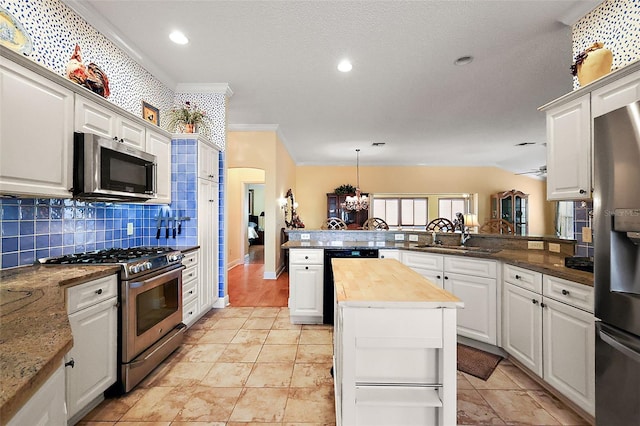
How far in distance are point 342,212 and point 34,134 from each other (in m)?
7.36

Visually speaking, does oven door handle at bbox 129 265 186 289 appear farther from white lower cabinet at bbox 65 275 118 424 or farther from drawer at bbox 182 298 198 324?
drawer at bbox 182 298 198 324

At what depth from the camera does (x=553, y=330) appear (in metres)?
1.86

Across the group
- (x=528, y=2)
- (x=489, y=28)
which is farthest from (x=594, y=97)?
(x=489, y=28)

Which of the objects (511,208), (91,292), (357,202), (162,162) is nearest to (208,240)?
(162,162)

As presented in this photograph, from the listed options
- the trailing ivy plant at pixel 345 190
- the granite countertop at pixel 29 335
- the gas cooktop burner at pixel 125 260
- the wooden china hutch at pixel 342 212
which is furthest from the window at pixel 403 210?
the granite countertop at pixel 29 335

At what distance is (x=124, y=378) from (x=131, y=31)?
285cm

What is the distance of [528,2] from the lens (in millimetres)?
2139

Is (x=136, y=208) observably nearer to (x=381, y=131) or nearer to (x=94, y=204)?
(x=94, y=204)

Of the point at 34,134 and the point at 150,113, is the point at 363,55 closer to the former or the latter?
the point at 150,113

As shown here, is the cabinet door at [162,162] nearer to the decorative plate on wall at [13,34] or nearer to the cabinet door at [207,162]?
the cabinet door at [207,162]

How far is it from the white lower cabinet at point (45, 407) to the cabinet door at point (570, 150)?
106 inches

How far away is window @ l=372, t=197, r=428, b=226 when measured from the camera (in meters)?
8.94

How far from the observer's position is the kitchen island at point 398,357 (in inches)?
48.5

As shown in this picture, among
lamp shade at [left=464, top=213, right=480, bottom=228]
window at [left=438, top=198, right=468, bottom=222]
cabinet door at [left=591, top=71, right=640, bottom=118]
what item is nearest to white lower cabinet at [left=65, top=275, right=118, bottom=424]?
cabinet door at [left=591, top=71, right=640, bottom=118]
